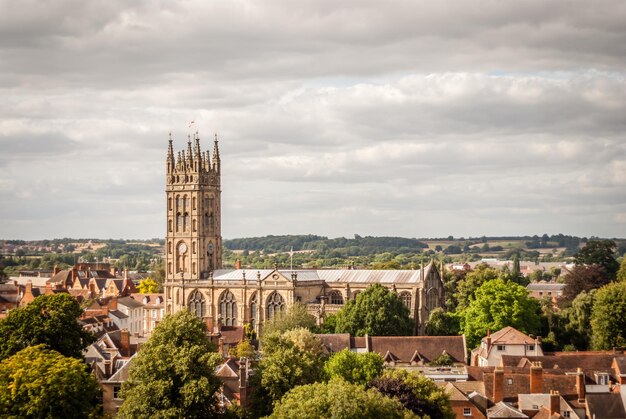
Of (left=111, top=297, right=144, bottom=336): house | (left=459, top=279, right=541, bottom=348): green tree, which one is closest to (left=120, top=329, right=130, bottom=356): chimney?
(left=459, top=279, right=541, bottom=348): green tree

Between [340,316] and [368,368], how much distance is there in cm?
2840

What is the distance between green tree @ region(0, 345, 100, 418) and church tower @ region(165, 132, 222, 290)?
5893cm

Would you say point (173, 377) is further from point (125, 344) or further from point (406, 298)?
point (406, 298)

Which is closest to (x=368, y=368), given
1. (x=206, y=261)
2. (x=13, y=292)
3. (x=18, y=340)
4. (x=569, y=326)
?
(x=18, y=340)

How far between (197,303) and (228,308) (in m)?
4.32

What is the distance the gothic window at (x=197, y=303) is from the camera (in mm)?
118375

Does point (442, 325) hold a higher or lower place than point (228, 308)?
lower

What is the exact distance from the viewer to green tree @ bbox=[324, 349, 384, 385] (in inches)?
2744

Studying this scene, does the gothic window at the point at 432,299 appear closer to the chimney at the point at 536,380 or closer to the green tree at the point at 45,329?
the chimney at the point at 536,380

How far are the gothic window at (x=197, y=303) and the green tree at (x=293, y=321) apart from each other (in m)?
17.0

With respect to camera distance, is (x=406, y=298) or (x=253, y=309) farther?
(x=253, y=309)

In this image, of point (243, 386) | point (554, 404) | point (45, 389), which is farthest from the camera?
point (243, 386)

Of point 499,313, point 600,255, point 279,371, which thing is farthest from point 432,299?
point 279,371

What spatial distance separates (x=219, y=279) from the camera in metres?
118
